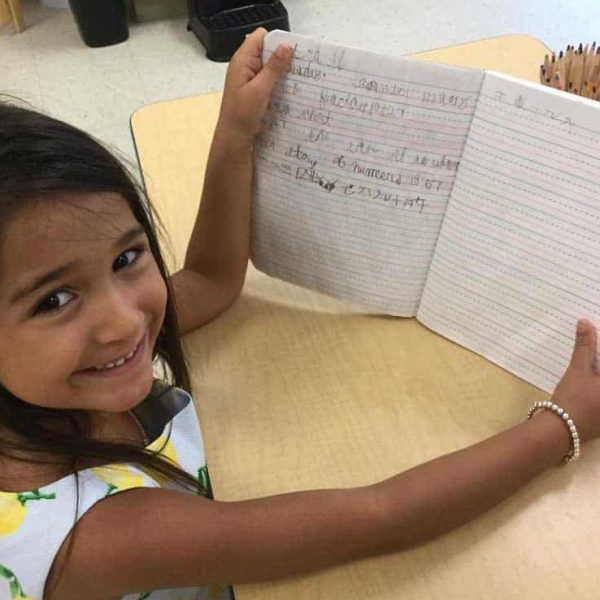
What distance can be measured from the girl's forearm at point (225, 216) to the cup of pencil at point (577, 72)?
1.09ft

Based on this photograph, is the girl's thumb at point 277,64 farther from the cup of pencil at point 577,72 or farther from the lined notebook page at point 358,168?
the cup of pencil at point 577,72

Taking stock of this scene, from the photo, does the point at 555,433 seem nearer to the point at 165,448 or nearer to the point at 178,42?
the point at 165,448

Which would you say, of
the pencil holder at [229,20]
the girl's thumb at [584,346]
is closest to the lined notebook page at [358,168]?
the girl's thumb at [584,346]

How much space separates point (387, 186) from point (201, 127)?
1.40 feet

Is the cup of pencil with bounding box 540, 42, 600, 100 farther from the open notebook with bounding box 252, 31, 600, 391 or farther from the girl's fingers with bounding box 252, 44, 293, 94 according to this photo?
the girl's fingers with bounding box 252, 44, 293, 94

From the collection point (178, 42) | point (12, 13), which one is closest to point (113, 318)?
point (178, 42)

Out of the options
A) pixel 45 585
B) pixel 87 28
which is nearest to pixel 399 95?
pixel 45 585

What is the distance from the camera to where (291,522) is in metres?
0.55

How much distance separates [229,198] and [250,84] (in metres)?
0.12

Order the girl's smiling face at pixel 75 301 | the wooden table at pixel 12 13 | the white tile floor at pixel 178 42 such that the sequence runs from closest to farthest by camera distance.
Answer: the girl's smiling face at pixel 75 301, the white tile floor at pixel 178 42, the wooden table at pixel 12 13

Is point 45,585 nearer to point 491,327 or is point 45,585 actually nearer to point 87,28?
point 491,327

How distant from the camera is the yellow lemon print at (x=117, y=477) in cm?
55

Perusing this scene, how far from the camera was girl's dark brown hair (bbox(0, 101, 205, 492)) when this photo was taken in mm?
491

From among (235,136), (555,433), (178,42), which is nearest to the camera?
(555,433)
